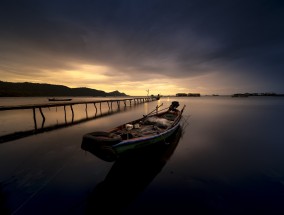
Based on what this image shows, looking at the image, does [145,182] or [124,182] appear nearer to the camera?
[124,182]

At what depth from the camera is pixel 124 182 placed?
24.0 ft

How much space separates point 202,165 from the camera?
9320mm

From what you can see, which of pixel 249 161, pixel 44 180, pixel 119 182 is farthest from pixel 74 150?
pixel 249 161

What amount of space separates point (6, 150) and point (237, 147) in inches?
816

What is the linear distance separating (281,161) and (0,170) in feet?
63.0

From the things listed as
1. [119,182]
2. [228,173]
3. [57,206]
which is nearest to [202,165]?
[228,173]

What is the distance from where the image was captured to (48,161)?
967 centimetres

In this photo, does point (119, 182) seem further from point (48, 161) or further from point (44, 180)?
point (48, 161)

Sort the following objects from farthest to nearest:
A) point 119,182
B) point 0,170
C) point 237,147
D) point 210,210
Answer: point 237,147 → point 0,170 → point 119,182 → point 210,210

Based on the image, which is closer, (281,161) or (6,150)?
(281,161)

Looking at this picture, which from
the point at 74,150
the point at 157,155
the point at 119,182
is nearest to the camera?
the point at 119,182

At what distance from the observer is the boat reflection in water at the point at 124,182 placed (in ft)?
19.0

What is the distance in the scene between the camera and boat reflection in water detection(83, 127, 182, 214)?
228 inches

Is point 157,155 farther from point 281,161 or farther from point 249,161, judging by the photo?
point 281,161
